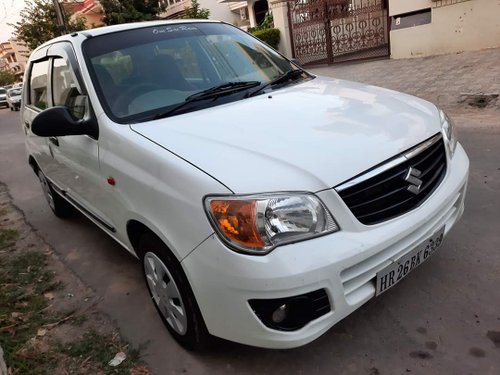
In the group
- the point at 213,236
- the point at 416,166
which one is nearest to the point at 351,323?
the point at 416,166

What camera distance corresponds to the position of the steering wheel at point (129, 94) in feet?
8.95

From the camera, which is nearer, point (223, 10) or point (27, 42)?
point (27, 42)

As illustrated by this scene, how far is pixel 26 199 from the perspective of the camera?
19.8ft

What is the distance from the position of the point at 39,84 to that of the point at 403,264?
11.9ft

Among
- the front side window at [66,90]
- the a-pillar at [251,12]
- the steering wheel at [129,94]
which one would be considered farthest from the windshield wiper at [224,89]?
the a-pillar at [251,12]

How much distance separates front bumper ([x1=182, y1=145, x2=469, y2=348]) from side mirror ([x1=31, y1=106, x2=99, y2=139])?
1.20 metres

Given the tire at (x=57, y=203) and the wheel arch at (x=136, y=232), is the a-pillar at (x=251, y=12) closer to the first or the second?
the tire at (x=57, y=203)

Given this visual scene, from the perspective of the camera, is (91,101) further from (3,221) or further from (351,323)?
(3,221)

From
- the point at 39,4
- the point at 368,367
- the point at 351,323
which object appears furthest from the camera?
the point at 39,4

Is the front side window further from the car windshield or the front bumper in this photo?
the front bumper

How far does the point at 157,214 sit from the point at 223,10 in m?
33.0

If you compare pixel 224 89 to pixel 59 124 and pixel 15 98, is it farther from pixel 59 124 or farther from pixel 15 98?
pixel 15 98

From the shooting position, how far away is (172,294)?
92.4 inches

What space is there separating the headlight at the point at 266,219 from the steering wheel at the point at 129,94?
1.15 m
